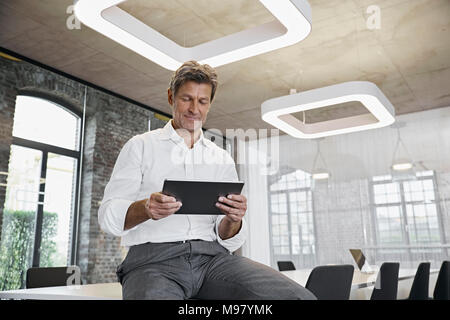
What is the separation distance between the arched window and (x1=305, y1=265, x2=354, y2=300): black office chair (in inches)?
145

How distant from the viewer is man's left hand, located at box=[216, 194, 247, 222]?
4.22 ft

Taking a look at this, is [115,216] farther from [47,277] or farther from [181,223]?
[47,277]

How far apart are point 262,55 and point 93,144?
2.36 m

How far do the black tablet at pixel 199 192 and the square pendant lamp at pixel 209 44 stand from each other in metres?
1.51

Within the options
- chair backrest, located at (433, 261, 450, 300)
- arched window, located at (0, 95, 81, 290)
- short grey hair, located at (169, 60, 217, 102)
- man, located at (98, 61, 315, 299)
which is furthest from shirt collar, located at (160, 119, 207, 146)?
arched window, located at (0, 95, 81, 290)

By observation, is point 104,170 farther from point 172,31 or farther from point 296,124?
point 296,124

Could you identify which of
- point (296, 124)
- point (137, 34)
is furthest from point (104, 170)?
point (137, 34)

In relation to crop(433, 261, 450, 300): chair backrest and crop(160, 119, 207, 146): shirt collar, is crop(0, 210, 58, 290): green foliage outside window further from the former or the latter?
crop(433, 261, 450, 300): chair backrest

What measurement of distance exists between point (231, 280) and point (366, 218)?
5821 millimetres

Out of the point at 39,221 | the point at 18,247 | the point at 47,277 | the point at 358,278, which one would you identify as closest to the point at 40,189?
the point at 39,221

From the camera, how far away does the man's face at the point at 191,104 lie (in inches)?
59.9

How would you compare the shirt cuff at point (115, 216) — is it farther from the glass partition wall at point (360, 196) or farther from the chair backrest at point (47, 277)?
the glass partition wall at point (360, 196)

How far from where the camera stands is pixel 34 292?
1661 millimetres
